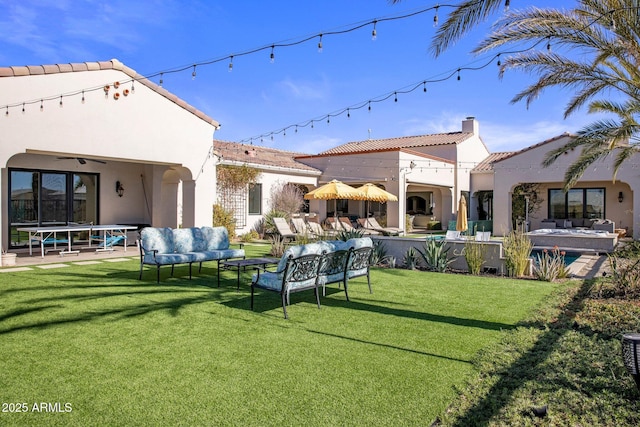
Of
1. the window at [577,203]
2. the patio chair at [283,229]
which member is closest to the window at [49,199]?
the patio chair at [283,229]

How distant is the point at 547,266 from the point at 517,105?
153 inches

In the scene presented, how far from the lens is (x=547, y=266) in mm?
9602

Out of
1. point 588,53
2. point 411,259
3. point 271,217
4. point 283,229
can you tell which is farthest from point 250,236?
point 588,53

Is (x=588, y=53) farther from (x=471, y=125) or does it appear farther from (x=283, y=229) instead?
(x=471, y=125)

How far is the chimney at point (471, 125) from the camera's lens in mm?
30531

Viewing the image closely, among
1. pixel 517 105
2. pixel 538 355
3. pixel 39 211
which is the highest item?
pixel 517 105

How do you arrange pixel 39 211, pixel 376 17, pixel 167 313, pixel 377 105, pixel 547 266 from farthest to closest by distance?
pixel 39 211
pixel 377 105
pixel 547 266
pixel 376 17
pixel 167 313

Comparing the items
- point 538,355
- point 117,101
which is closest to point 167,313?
point 538,355

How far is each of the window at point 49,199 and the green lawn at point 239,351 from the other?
6.77 m

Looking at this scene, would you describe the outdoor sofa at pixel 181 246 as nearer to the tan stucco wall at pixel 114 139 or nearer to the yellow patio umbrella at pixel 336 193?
the tan stucco wall at pixel 114 139

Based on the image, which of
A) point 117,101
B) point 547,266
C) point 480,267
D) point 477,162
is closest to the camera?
point 547,266

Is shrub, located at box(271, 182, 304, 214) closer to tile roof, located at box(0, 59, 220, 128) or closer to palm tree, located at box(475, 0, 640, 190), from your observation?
tile roof, located at box(0, 59, 220, 128)

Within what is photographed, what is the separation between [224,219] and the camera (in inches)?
701

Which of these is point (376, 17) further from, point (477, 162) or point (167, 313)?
point (477, 162)
